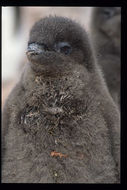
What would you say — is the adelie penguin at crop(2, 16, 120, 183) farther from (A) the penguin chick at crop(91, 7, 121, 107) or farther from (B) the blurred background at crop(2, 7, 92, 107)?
(B) the blurred background at crop(2, 7, 92, 107)

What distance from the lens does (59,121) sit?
12.7ft

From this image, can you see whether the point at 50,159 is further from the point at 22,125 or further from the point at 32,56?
the point at 32,56

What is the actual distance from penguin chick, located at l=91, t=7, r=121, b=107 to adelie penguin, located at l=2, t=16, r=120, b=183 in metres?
1.74

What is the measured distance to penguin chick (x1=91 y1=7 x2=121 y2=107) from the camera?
5902mm

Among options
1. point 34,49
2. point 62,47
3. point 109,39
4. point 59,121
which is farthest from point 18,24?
point 59,121

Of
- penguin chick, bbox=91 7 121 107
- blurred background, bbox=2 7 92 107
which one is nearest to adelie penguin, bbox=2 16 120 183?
penguin chick, bbox=91 7 121 107

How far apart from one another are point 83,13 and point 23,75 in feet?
26.9

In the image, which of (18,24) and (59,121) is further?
(18,24)

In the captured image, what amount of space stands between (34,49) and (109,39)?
107 inches

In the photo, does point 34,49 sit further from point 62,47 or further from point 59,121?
point 59,121

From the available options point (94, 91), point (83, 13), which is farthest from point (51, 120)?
point (83, 13)

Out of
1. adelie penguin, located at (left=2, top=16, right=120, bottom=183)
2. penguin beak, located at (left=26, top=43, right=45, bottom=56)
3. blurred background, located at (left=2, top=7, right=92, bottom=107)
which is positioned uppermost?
blurred background, located at (left=2, top=7, right=92, bottom=107)

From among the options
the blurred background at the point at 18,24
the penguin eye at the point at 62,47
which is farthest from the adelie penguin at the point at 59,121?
the blurred background at the point at 18,24

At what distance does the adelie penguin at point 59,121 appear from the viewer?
151 inches
